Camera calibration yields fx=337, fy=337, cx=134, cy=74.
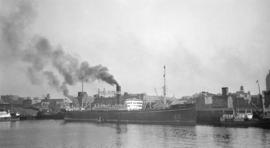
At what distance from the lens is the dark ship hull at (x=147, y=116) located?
71750 mm

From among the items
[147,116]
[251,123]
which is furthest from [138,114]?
[251,123]

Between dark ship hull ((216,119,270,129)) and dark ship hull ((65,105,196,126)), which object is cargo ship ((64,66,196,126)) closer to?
dark ship hull ((65,105,196,126))

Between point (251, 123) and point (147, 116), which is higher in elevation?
point (147, 116)

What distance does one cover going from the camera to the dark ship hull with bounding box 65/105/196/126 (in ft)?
235

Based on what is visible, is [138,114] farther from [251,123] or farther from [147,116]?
[251,123]

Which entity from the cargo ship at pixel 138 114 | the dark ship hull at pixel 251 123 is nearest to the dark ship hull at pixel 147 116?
the cargo ship at pixel 138 114

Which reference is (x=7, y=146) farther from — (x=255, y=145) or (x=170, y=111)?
(x=170, y=111)

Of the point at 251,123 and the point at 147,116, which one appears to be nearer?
the point at 251,123

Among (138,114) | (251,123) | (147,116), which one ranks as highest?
(138,114)

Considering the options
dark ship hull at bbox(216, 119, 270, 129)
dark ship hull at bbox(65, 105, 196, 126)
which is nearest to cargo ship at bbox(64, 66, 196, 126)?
dark ship hull at bbox(65, 105, 196, 126)

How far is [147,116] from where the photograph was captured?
79188 mm

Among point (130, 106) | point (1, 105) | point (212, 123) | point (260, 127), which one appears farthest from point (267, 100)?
point (1, 105)

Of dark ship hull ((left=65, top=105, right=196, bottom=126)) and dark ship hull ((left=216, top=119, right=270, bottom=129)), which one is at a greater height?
dark ship hull ((left=65, top=105, right=196, bottom=126))

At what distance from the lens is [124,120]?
286ft
